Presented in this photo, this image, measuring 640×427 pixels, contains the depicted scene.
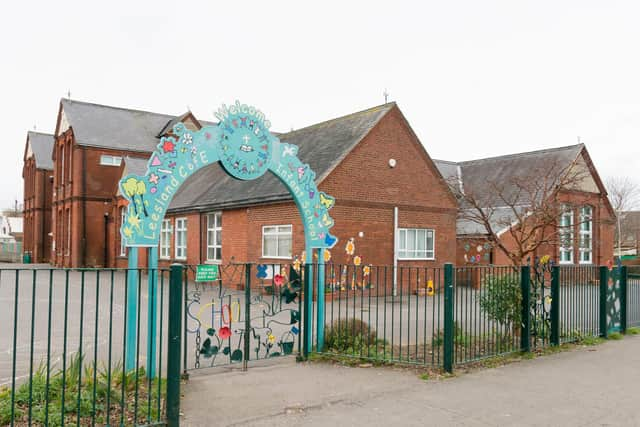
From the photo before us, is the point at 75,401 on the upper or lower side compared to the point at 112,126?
lower

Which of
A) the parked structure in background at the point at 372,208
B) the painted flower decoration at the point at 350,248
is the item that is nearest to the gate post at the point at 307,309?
the parked structure in background at the point at 372,208

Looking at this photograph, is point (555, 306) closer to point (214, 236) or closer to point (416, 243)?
point (416, 243)

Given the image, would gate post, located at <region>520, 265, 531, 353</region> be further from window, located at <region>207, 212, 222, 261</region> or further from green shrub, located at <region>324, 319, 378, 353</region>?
window, located at <region>207, 212, 222, 261</region>

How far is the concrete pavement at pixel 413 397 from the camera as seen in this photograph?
607 centimetres

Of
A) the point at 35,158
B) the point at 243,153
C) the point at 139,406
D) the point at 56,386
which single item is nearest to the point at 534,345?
the point at 243,153

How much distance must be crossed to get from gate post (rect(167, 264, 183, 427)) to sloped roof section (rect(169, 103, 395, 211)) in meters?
13.3

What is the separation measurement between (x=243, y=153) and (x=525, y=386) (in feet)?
16.7

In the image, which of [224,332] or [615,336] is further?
[615,336]

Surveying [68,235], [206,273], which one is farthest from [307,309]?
[68,235]

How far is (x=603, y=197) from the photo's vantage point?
3209 cm

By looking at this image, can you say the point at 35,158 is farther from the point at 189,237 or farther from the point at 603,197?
the point at 603,197

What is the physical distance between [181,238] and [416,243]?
1137 cm

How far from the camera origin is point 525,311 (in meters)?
9.73

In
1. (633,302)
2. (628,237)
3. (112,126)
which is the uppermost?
(112,126)
